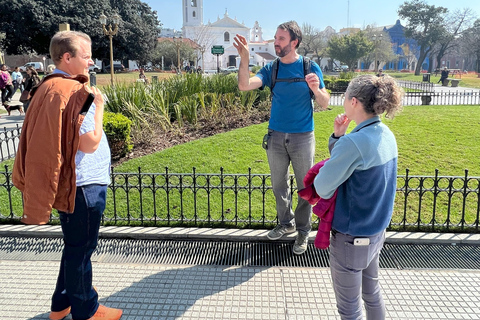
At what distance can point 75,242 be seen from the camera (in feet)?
8.31

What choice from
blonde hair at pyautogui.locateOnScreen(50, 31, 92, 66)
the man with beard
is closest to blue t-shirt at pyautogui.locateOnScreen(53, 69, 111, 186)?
blonde hair at pyautogui.locateOnScreen(50, 31, 92, 66)

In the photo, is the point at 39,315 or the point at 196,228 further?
the point at 196,228

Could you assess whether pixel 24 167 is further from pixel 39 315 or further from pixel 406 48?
pixel 406 48

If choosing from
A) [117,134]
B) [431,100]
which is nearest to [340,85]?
[431,100]

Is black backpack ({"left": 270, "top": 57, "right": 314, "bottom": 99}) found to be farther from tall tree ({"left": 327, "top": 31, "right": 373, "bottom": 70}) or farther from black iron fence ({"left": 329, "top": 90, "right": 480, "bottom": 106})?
tall tree ({"left": 327, "top": 31, "right": 373, "bottom": 70})

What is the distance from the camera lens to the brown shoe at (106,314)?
2.82 metres

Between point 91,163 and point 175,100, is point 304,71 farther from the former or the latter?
point 175,100

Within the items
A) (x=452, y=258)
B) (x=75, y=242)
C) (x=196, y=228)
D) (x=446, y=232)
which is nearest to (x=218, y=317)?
(x=75, y=242)

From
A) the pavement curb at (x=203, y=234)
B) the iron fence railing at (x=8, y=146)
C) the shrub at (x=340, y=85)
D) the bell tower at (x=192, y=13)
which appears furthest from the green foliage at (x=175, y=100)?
the bell tower at (x=192, y=13)

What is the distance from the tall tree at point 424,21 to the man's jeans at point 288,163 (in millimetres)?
56080

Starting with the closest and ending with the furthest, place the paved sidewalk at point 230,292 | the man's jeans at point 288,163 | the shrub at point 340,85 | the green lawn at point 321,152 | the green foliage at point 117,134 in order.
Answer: the paved sidewalk at point 230,292 → the man's jeans at point 288,163 → the green lawn at point 321,152 → the green foliage at point 117,134 → the shrub at point 340,85

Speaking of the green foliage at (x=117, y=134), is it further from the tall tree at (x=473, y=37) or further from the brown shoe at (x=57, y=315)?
the tall tree at (x=473, y=37)

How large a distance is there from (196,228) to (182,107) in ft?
15.2

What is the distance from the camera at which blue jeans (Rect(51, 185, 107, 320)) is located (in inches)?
97.6
